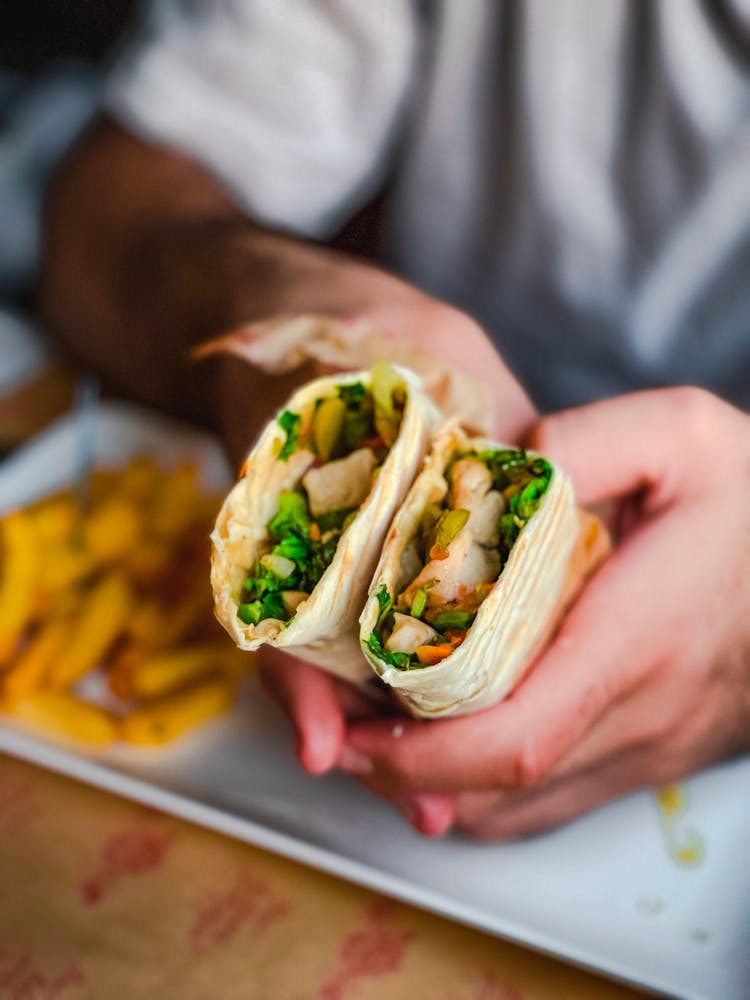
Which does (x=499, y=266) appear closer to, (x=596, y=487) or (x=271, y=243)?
(x=271, y=243)

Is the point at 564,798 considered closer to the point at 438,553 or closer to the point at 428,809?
the point at 428,809

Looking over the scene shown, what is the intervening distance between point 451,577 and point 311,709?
0.98 ft

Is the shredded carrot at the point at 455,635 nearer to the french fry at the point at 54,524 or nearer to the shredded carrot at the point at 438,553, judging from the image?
the shredded carrot at the point at 438,553

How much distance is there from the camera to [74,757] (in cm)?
106

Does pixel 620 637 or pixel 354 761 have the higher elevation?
pixel 620 637

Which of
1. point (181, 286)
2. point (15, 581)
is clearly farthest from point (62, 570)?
point (181, 286)

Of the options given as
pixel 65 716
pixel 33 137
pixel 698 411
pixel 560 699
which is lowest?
pixel 65 716

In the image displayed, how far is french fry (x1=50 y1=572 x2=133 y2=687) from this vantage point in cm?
114

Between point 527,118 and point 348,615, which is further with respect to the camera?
point 527,118

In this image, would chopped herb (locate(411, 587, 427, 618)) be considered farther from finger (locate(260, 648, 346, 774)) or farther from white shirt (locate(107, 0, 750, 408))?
white shirt (locate(107, 0, 750, 408))

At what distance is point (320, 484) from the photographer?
72 centimetres

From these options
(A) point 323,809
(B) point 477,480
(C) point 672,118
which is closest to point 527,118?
(C) point 672,118

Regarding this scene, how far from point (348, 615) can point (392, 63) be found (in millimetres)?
1009

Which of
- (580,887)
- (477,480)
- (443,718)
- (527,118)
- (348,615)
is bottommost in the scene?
(580,887)
